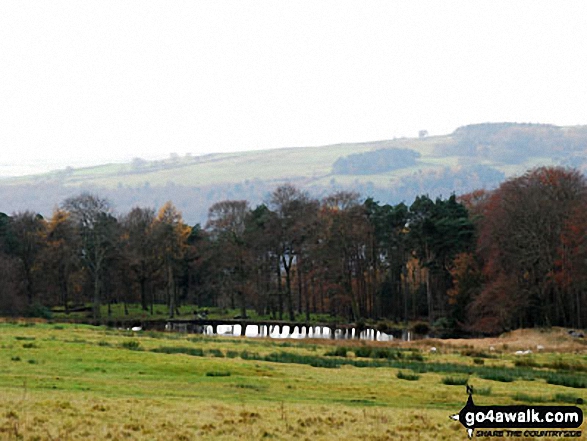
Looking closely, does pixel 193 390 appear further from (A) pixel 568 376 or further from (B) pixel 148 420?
(A) pixel 568 376

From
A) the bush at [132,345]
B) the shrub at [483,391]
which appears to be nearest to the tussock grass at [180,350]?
the bush at [132,345]

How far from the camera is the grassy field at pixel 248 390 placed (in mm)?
20453

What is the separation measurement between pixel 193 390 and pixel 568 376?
852 inches

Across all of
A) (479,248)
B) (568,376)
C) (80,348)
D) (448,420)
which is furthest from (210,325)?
(448,420)

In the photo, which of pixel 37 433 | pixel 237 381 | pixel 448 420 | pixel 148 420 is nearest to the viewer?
pixel 37 433

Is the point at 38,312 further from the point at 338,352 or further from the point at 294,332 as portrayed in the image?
the point at 338,352

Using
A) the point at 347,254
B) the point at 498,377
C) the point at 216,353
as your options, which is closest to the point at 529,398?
A: the point at 498,377

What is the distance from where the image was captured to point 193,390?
2830 centimetres

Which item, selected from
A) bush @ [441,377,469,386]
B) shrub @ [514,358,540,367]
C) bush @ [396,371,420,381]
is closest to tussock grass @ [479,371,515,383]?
bush @ [441,377,469,386]

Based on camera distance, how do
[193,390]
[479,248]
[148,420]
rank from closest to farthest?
[148,420], [193,390], [479,248]

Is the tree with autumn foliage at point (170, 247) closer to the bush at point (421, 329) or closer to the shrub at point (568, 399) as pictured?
the bush at point (421, 329)

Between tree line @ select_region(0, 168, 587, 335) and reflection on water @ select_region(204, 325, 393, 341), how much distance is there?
685 centimetres

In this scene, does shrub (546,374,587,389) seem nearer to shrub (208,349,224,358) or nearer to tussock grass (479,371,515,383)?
tussock grass (479,371,515,383)

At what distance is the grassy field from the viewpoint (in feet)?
67.1
